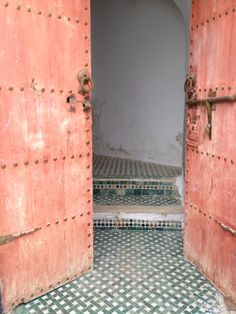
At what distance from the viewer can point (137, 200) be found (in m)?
→ 3.07

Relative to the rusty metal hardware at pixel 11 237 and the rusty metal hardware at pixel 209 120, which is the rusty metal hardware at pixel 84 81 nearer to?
the rusty metal hardware at pixel 209 120

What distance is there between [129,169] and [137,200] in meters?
0.59

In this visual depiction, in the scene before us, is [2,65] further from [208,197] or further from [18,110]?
[208,197]

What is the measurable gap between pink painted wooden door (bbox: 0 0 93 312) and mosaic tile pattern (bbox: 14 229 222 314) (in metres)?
0.16

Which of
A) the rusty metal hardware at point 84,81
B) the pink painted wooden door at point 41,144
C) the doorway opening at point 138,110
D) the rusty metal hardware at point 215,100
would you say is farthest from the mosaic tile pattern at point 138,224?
the rusty metal hardware at point 84,81

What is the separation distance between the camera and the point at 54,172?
1.91m

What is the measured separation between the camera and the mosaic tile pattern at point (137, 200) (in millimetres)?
2986

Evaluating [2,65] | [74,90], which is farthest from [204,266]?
[2,65]

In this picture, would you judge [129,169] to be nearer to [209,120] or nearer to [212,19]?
[209,120]

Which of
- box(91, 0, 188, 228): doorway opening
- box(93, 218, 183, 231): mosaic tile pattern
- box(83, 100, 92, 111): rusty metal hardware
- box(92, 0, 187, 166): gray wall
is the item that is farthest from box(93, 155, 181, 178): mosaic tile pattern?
box(83, 100, 92, 111): rusty metal hardware

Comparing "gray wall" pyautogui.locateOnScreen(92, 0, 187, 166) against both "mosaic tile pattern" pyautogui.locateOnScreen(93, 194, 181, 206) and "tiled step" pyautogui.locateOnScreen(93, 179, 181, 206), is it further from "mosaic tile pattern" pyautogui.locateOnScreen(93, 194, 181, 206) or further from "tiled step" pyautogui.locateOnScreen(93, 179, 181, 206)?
"mosaic tile pattern" pyautogui.locateOnScreen(93, 194, 181, 206)

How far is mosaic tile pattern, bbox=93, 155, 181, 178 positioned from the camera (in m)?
3.31

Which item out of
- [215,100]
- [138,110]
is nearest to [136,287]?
[215,100]

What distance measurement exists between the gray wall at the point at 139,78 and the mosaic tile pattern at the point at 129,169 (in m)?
0.17
